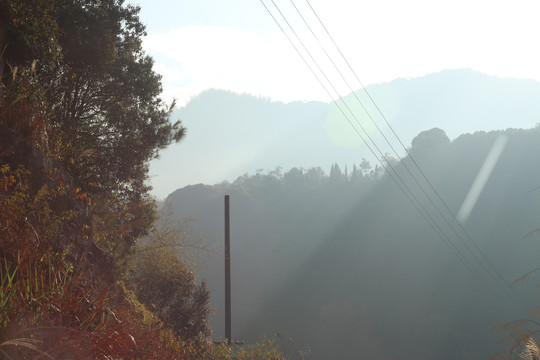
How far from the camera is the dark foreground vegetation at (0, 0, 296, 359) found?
12.6 feet

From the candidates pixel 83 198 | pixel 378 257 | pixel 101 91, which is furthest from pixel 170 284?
pixel 378 257

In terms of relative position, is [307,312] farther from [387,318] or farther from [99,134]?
[99,134]

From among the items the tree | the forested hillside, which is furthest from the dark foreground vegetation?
the forested hillside

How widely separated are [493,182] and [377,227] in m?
34.5

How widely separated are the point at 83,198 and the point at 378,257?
124 m

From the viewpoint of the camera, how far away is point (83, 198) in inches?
323

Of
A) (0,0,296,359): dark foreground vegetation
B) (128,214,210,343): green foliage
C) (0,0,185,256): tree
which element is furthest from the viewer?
(128,214,210,343): green foliage

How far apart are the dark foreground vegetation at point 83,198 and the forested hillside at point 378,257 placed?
264ft

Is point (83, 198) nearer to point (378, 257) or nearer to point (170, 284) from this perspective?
point (170, 284)

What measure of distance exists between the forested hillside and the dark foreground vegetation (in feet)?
264

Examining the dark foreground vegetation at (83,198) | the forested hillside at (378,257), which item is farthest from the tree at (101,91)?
the forested hillside at (378,257)

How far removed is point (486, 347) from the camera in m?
91.4

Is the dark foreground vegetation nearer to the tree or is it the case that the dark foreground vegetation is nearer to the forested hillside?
the tree

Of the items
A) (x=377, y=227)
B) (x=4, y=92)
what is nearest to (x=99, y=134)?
(x=4, y=92)
